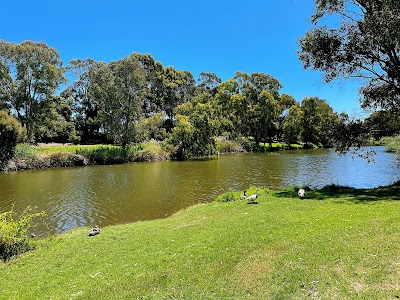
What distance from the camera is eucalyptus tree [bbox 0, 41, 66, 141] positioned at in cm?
3445

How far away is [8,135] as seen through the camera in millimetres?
30188

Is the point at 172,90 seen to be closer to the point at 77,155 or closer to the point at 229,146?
the point at 229,146

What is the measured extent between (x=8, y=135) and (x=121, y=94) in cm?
1441

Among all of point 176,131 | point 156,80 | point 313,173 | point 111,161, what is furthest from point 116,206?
point 156,80

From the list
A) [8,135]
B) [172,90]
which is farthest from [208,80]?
[8,135]

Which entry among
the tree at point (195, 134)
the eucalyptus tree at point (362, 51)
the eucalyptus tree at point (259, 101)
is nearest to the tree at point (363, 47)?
the eucalyptus tree at point (362, 51)

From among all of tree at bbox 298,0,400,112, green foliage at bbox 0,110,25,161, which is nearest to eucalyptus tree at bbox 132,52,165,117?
green foliage at bbox 0,110,25,161

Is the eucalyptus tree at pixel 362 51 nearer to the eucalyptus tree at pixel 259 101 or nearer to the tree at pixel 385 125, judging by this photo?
the tree at pixel 385 125

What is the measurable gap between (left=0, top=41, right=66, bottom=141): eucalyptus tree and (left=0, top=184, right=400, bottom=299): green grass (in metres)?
34.2

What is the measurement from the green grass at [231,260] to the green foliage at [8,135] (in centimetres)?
2677

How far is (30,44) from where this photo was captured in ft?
115

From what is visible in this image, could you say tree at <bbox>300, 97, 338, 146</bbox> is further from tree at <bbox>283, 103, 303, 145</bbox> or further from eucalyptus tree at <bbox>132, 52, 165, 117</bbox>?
eucalyptus tree at <bbox>132, 52, 165, 117</bbox>

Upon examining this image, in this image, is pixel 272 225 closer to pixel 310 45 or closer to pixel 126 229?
pixel 126 229

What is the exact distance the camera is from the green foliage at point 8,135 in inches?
1168
